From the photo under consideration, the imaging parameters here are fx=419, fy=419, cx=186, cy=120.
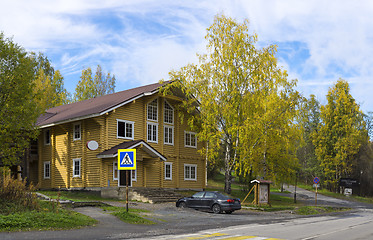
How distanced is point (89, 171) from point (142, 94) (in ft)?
24.1

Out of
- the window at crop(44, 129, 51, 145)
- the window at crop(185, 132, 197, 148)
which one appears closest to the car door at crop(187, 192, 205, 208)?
the window at crop(185, 132, 197, 148)

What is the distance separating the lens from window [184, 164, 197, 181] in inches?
Answer: 1511

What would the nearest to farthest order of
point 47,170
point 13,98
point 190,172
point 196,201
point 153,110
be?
point 196,201, point 13,98, point 153,110, point 47,170, point 190,172

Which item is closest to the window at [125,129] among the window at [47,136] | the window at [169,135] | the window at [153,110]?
the window at [153,110]

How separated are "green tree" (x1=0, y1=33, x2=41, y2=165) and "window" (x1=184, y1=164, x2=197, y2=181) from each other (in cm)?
1495

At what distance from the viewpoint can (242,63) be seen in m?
34.8

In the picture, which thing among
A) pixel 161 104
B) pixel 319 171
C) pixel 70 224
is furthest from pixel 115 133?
pixel 319 171

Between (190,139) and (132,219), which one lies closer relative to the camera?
(132,219)

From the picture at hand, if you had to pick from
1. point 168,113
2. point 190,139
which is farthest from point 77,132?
point 190,139

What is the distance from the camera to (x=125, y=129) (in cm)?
3341

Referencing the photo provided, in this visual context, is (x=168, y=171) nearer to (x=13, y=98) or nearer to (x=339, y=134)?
(x=13, y=98)

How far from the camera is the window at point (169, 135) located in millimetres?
37062

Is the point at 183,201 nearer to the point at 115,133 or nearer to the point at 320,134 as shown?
the point at 115,133

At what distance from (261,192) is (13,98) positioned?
731 inches
